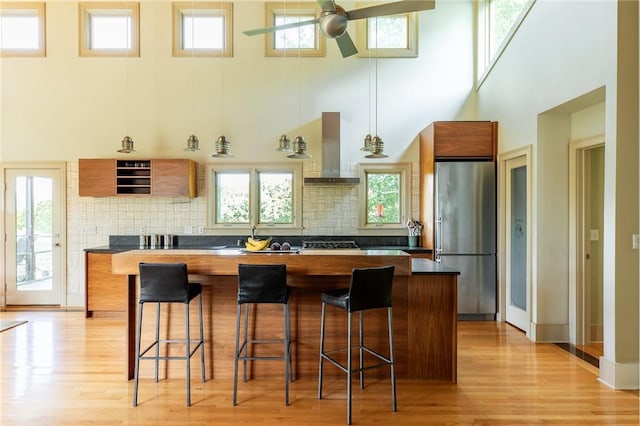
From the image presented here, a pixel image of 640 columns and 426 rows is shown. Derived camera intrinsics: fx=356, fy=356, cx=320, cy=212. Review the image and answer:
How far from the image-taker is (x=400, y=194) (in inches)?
212

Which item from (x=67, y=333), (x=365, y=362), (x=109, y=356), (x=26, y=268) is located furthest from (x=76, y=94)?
(x=365, y=362)

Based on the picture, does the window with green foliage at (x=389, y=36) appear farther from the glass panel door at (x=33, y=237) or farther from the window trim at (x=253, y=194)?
the glass panel door at (x=33, y=237)

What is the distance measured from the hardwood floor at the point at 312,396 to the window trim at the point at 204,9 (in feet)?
13.7

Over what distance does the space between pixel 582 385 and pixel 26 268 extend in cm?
684

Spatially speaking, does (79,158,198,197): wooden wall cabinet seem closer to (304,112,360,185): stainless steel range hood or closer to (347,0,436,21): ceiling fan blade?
(304,112,360,185): stainless steel range hood

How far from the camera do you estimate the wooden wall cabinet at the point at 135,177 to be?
495 cm

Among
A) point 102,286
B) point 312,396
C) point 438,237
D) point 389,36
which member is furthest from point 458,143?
point 102,286

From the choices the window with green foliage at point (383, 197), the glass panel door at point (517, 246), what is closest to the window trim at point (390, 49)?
the window with green foliage at point (383, 197)

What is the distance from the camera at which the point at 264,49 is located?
17.4 feet

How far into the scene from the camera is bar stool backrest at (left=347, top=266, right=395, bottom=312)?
8.14ft

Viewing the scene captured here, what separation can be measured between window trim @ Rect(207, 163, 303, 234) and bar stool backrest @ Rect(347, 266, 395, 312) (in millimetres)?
2868

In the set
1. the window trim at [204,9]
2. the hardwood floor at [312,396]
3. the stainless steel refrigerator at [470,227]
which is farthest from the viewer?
the window trim at [204,9]

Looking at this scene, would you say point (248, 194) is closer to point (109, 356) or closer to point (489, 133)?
point (109, 356)

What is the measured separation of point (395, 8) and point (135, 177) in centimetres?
406
